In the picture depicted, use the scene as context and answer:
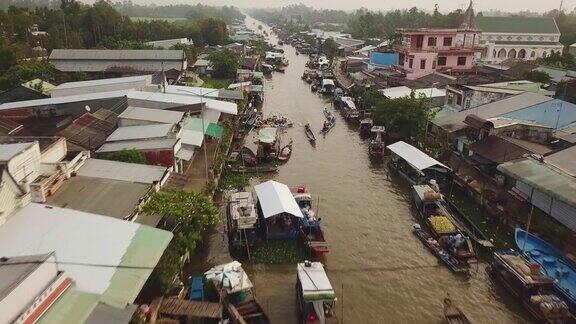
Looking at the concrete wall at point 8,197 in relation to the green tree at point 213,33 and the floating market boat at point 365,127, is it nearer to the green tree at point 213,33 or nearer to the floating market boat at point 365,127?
the floating market boat at point 365,127

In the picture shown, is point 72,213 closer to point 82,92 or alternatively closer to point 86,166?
point 86,166

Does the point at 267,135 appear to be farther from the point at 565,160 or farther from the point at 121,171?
the point at 565,160

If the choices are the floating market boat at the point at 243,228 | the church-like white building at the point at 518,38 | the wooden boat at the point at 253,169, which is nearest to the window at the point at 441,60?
the church-like white building at the point at 518,38

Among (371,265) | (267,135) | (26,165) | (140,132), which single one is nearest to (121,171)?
(26,165)

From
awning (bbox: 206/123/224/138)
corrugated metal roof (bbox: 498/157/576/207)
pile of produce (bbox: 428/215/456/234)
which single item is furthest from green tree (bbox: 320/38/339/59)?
pile of produce (bbox: 428/215/456/234)

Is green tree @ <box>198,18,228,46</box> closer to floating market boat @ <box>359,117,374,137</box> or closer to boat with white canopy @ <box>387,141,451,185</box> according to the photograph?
floating market boat @ <box>359,117,374,137</box>
